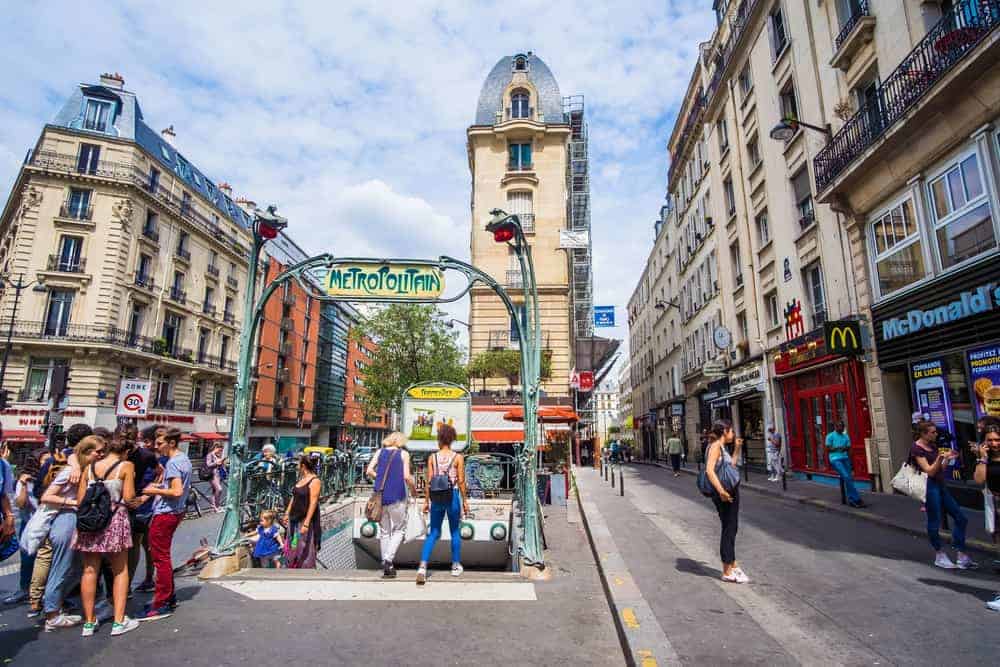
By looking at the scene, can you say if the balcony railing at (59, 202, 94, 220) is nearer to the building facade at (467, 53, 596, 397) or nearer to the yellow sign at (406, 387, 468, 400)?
the building facade at (467, 53, 596, 397)

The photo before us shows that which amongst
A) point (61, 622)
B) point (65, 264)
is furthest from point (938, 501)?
point (65, 264)

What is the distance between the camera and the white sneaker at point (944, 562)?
19.0 feet

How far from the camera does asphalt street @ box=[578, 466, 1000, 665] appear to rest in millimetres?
3756

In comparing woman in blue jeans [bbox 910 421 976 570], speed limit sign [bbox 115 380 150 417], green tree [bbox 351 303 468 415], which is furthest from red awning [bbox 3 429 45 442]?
woman in blue jeans [bbox 910 421 976 570]

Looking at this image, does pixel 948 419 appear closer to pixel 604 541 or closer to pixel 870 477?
pixel 870 477

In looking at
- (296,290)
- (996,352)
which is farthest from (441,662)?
(296,290)

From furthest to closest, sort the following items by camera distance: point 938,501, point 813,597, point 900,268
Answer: point 900,268
point 938,501
point 813,597

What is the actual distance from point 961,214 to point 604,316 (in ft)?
57.5

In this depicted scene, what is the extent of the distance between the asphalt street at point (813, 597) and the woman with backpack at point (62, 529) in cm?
485

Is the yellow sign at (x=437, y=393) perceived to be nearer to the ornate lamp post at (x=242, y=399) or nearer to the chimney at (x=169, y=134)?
Answer: the ornate lamp post at (x=242, y=399)

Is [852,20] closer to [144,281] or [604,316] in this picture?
[604,316]

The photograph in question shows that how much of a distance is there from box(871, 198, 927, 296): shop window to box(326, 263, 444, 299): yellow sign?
10.5 meters

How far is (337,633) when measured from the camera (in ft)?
13.8

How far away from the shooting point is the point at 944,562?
5844 millimetres
